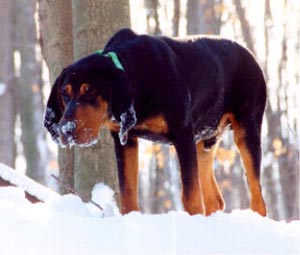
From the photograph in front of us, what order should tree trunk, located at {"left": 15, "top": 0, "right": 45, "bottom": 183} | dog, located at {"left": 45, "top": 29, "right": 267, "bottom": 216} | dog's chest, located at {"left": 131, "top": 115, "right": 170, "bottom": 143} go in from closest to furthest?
dog, located at {"left": 45, "top": 29, "right": 267, "bottom": 216}
dog's chest, located at {"left": 131, "top": 115, "right": 170, "bottom": 143}
tree trunk, located at {"left": 15, "top": 0, "right": 45, "bottom": 183}

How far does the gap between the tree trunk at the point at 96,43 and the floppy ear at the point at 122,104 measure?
76.1 inches

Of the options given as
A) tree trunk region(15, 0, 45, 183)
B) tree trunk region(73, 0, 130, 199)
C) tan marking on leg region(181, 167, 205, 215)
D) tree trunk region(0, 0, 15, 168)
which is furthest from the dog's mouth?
tree trunk region(15, 0, 45, 183)

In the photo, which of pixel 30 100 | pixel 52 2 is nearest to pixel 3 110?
pixel 30 100

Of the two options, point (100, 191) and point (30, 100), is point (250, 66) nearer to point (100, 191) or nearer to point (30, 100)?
point (100, 191)

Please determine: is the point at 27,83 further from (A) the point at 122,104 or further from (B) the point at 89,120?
(B) the point at 89,120

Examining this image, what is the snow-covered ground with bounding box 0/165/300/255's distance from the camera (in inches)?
159

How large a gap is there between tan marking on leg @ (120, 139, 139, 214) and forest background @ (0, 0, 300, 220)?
1.20 metres

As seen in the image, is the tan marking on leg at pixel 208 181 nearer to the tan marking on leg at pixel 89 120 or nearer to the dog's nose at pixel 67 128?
the tan marking on leg at pixel 89 120

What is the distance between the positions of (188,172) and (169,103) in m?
0.51

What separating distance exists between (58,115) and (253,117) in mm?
1814

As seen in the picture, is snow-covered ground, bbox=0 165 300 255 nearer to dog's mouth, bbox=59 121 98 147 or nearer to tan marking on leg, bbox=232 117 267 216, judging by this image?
dog's mouth, bbox=59 121 98 147

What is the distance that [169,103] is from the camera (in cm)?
575

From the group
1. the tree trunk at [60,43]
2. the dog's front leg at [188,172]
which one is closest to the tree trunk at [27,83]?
the tree trunk at [60,43]

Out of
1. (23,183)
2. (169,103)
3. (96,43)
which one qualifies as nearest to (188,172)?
(169,103)
